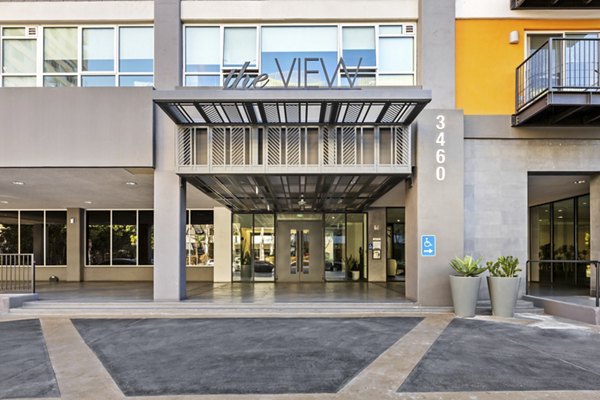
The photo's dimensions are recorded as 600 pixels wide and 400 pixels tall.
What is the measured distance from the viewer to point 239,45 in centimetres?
1116

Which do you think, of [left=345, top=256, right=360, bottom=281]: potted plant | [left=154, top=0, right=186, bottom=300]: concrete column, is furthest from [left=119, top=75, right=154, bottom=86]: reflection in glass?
[left=345, top=256, right=360, bottom=281]: potted plant

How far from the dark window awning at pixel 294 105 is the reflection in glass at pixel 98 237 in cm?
958

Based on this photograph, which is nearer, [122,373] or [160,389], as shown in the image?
[160,389]

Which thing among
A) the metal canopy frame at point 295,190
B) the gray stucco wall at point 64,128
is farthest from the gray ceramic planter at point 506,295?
the gray stucco wall at point 64,128

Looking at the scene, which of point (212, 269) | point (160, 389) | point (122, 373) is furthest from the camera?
point (212, 269)

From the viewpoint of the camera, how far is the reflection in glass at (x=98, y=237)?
56.3 feet

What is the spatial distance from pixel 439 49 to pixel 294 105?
4518mm

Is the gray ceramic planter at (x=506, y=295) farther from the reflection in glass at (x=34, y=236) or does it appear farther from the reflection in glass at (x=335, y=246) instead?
the reflection in glass at (x=34, y=236)

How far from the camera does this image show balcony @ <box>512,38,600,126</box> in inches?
361

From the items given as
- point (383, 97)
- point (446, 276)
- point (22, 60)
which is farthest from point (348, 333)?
point (22, 60)

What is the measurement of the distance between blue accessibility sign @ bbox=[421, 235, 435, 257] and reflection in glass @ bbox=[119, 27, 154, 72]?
8.68m

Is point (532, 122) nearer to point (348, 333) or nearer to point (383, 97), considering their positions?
point (383, 97)

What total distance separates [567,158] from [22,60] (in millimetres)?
15080

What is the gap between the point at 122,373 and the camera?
219 inches
